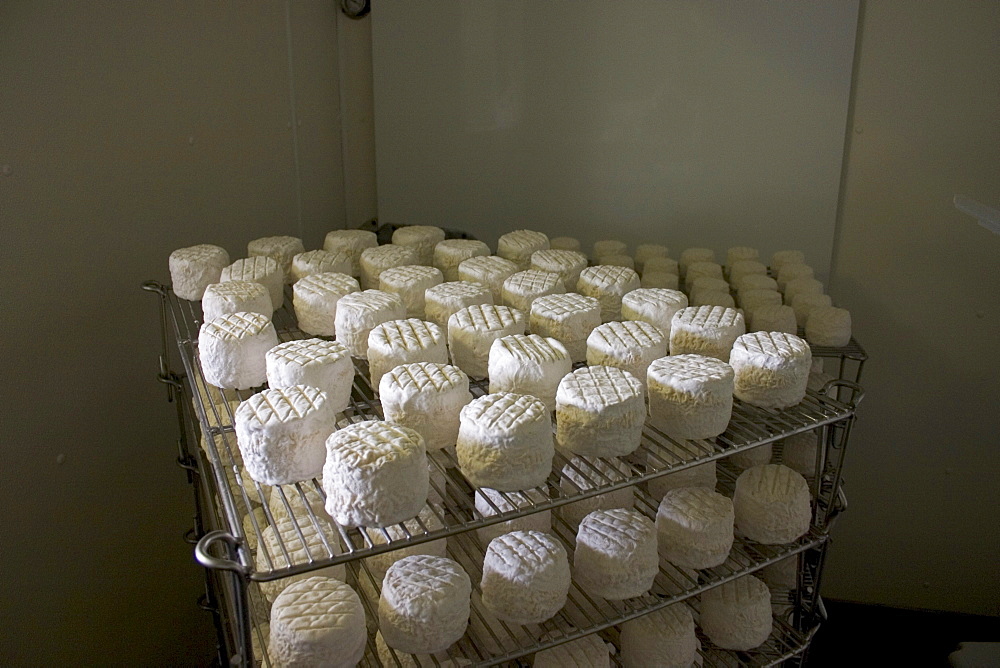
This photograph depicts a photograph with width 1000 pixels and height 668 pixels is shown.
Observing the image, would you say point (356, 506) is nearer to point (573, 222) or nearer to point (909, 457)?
point (573, 222)

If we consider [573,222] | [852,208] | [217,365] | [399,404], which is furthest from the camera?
[573,222]

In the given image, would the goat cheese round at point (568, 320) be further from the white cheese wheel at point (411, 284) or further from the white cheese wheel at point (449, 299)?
the white cheese wheel at point (411, 284)

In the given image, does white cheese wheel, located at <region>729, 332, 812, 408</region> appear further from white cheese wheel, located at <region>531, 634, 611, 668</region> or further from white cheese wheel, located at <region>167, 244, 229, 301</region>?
white cheese wheel, located at <region>167, 244, 229, 301</region>

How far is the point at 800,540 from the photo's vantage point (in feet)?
4.35

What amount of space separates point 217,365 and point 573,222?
1.18m

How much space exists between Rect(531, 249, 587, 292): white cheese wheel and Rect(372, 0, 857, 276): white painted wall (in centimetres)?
54

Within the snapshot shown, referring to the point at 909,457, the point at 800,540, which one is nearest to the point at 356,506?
the point at 800,540

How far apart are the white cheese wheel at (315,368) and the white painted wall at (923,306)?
1.41m

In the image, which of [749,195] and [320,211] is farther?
[320,211]

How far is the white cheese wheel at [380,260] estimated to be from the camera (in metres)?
1.53

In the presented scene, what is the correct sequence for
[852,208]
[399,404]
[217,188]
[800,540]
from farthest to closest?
[852,208] < [217,188] < [800,540] < [399,404]

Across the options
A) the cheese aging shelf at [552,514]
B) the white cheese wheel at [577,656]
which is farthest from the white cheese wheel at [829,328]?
the white cheese wheel at [577,656]

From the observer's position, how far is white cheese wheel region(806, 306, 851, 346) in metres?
1.43

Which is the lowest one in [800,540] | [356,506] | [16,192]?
[800,540]
